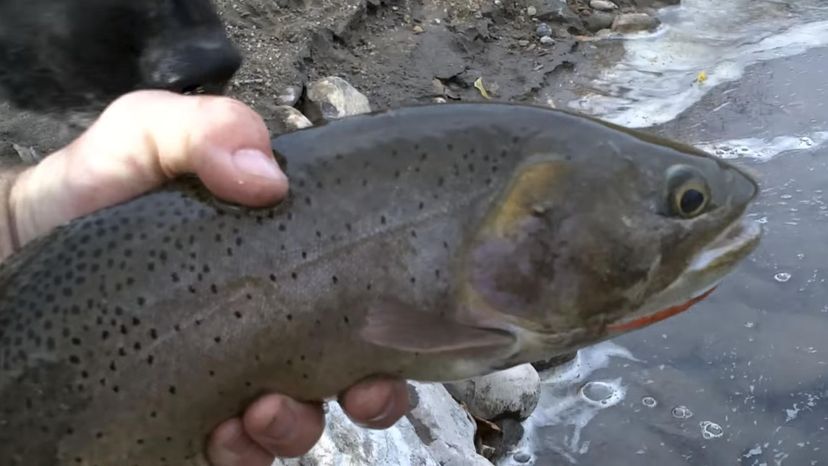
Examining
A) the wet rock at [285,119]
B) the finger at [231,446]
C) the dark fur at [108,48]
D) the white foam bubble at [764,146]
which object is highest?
the dark fur at [108,48]

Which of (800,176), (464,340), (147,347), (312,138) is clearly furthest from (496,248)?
(800,176)

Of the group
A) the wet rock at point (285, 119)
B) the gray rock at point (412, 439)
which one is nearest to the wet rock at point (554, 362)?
the gray rock at point (412, 439)

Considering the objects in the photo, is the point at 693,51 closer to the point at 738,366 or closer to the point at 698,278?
the point at 738,366

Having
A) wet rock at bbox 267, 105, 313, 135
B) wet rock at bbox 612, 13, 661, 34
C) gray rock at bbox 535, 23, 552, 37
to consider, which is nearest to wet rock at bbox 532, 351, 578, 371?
wet rock at bbox 267, 105, 313, 135

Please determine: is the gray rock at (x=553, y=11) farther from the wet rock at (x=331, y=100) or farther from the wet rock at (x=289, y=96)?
the wet rock at (x=289, y=96)

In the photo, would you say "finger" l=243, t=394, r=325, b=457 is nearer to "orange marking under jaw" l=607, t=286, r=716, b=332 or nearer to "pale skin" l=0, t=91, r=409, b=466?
"pale skin" l=0, t=91, r=409, b=466

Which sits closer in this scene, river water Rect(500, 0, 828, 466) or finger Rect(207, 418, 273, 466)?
finger Rect(207, 418, 273, 466)
